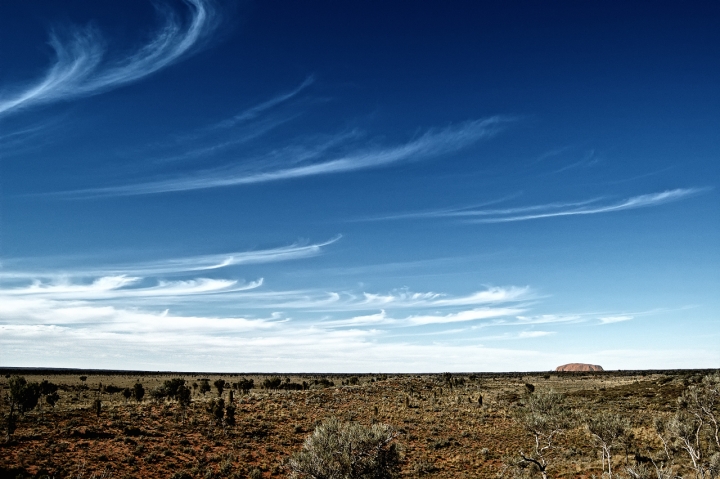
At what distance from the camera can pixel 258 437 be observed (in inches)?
1603

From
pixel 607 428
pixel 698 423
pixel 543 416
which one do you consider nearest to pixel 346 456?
pixel 543 416

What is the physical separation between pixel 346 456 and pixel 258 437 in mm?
23730

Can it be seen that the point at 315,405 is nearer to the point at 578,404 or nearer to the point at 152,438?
the point at 152,438

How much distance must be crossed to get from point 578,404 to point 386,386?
32.5 m

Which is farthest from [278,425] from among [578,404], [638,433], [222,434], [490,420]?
[578,404]

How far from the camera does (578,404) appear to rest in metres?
60.2

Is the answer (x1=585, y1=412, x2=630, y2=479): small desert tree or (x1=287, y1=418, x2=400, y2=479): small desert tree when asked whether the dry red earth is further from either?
(x1=287, y1=418, x2=400, y2=479): small desert tree

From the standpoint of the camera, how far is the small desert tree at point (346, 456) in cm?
2019

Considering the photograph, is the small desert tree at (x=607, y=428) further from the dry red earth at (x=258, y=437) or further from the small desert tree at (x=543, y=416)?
the dry red earth at (x=258, y=437)

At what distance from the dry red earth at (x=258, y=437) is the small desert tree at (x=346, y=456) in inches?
515

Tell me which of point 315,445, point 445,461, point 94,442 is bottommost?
point 445,461

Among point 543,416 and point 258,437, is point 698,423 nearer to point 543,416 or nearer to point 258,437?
point 543,416

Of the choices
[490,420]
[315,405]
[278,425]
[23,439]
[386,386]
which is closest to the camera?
[23,439]

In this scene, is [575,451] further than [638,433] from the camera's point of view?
No
